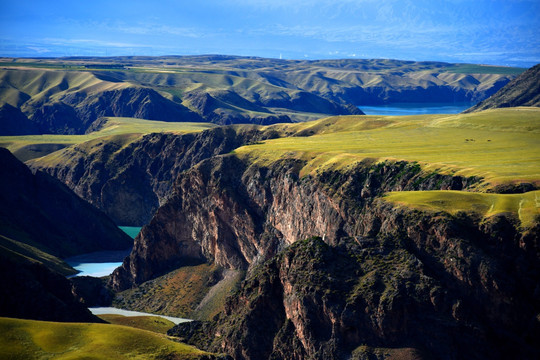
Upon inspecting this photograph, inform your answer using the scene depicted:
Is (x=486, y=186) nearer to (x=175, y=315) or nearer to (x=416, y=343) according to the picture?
(x=416, y=343)

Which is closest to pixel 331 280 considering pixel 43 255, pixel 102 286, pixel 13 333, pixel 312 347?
pixel 312 347

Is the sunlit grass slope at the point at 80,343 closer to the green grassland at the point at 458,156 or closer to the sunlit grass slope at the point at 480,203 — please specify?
the sunlit grass slope at the point at 480,203

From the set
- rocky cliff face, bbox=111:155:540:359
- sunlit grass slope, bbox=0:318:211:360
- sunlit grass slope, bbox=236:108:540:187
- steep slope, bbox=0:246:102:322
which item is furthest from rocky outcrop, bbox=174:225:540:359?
steep slope, bbox=0:246:102:322

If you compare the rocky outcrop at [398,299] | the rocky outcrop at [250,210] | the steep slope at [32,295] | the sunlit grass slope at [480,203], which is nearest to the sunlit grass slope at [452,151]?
the rocky outcrop at [250,210]

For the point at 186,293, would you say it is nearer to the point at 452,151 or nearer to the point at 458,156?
the point at 452,151

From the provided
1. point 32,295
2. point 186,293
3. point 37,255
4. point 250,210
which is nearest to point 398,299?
point 32,295

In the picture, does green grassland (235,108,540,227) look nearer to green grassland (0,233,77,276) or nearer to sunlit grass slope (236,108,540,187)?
sunlit grass slope (236,108,540,187)
